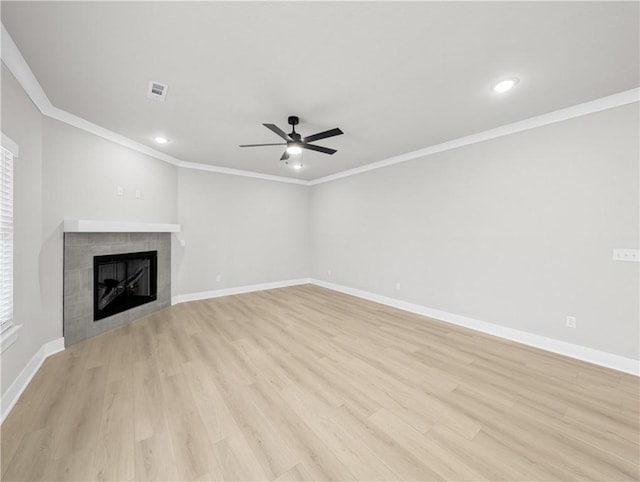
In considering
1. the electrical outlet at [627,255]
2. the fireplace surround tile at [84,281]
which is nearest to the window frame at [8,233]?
the fireplace surround tile at [84,281]

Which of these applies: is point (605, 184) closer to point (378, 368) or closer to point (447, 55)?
point (447, 55)

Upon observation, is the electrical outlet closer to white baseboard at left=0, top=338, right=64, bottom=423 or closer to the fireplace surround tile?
white baseboard at left=0, top=338, right=64, bottom=423

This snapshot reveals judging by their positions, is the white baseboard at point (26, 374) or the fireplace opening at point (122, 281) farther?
the fireplace opening at point (122, 281)

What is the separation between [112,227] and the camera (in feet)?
10.9

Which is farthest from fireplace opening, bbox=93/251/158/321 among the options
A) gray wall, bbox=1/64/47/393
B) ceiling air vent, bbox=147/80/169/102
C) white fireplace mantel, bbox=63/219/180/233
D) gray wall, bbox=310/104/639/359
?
gray wall, bbox=310/104/639/359

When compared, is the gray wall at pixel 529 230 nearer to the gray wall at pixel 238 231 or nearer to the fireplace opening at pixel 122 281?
the gray wall at pixel 238 231

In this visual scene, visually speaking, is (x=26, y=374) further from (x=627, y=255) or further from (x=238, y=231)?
(x=627, y=255)

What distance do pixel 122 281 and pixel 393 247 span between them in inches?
182

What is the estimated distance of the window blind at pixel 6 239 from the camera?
195 centimetres

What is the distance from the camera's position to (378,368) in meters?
2.56

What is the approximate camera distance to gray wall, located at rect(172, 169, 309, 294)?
4961 millimetres

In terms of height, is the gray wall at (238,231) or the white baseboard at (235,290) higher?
the gray wall at (238,231)

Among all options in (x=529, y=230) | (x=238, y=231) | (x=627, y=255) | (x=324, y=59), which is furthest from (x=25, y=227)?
(x=627, y=255)

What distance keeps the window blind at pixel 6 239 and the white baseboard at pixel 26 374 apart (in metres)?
0.51
